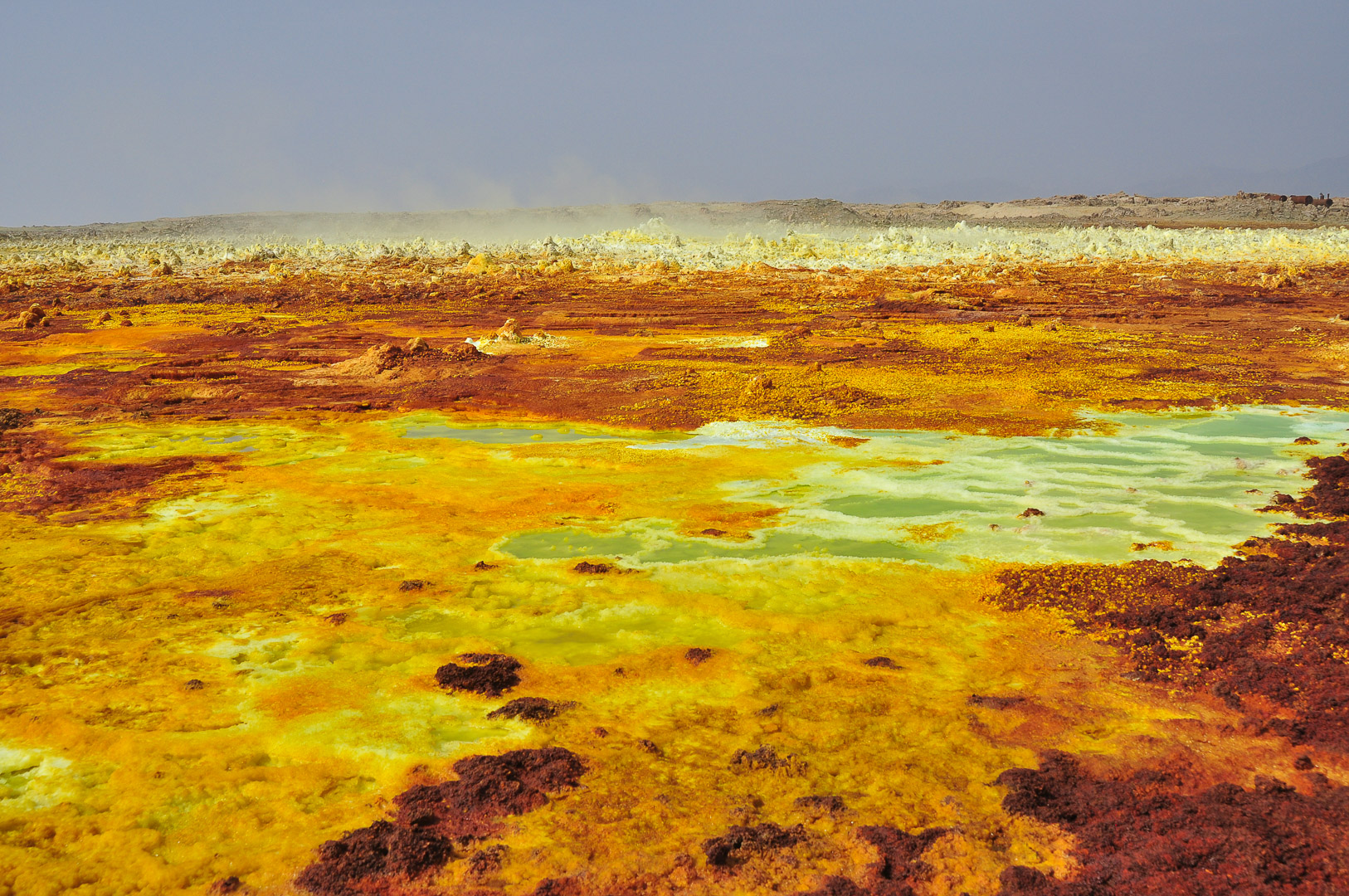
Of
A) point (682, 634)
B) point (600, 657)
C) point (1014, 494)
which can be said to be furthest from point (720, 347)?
point (600, 657)

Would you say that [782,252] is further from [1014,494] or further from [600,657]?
[600,657]

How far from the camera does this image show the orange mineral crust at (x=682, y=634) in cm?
426

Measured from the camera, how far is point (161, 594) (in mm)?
7281

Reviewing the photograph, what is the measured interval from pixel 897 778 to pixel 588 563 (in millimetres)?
3652

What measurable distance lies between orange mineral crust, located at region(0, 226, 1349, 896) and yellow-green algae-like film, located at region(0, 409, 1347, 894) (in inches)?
1.2

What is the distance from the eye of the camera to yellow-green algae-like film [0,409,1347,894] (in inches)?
173

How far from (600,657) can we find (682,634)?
66 centimetres

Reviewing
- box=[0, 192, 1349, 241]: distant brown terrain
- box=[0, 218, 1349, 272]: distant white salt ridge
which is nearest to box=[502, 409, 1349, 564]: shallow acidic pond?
box=[0, 218, 1349, 272]: distant white salt ridge

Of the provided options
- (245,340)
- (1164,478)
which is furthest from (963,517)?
(245,340)

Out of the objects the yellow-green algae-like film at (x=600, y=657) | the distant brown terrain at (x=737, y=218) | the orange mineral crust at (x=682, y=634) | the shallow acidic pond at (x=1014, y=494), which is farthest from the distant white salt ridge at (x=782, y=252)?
the yellow-green algae-like film at (x=600, y=657)

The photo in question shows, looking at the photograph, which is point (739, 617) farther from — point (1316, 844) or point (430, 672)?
point (1316, 844)

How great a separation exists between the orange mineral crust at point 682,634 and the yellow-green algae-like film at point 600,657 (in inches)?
1.2

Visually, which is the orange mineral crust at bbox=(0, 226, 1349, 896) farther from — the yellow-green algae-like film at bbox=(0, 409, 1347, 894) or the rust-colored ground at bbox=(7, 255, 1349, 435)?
the rust-colored ground at bbox=(7, 255, 1349, 435)

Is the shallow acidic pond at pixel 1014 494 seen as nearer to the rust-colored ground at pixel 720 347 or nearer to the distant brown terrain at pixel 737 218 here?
the rust-colored ground at pixel 720 347
